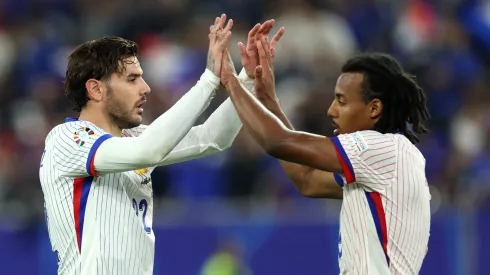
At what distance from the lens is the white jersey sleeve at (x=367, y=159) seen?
531cm

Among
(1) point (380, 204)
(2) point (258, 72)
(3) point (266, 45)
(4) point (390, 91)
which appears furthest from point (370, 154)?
(3) point (266, 45)

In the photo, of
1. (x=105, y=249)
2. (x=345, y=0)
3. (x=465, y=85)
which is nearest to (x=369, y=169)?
(x=105, y=249)

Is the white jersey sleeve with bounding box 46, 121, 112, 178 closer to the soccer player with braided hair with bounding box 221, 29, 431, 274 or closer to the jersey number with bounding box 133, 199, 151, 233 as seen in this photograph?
the jersey number with bounding box 133, 199, 151, 233

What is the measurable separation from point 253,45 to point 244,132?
559 centimetres

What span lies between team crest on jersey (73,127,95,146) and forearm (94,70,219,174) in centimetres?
12

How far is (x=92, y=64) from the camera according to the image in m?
5.44

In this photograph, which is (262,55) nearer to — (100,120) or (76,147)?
(100,120)

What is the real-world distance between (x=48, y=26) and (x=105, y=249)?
937 centimetres

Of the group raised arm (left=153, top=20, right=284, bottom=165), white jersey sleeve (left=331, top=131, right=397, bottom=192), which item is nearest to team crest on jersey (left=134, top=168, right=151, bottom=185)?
raised arm (left=153, top=20, right=284, bottom=165)

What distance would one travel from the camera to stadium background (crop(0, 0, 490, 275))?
36.3 ft

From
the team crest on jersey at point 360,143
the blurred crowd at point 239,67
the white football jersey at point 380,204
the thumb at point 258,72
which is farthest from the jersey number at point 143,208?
the blurred crowd at point 239,67

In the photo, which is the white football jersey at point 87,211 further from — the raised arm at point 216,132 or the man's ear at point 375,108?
the man's ear at point 375,108

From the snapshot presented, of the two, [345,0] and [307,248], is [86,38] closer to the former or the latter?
[345,0]

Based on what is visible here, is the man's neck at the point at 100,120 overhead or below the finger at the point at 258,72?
below
